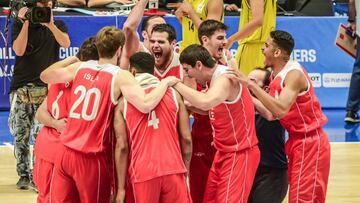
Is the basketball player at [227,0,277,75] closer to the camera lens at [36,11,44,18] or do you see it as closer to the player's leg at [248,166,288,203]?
the camera lens at [36,11,44,18]

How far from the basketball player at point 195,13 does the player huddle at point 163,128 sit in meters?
1.74

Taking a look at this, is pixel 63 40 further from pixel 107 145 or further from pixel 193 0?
pixel 107 145

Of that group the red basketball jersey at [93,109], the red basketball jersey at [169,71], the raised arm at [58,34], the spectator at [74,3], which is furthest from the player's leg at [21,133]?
the spectator at [74,3]

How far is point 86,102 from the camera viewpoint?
676cm

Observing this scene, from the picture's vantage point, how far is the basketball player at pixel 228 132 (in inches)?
274

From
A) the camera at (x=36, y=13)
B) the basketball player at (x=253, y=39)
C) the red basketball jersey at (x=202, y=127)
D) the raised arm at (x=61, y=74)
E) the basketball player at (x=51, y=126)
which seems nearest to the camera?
the raised arm at (x=61, y=74)

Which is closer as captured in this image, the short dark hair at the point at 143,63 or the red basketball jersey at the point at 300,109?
the short dark hair at the point at 143,63

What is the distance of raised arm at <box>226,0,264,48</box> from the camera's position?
370 inches

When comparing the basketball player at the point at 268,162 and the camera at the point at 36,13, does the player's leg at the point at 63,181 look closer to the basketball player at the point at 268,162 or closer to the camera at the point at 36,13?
the basketball player at the point at 268,162

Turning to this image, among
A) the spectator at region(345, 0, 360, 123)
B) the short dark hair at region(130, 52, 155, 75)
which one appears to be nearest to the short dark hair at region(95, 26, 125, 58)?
the short dark hair at region(130, 52, 155, 75)

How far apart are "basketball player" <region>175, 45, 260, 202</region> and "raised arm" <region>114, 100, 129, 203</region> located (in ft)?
1.84

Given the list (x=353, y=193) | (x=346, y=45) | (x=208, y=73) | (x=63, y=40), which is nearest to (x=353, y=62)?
(x=346, y=45)

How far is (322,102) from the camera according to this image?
521 inches

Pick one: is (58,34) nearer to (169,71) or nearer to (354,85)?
(169,71)
